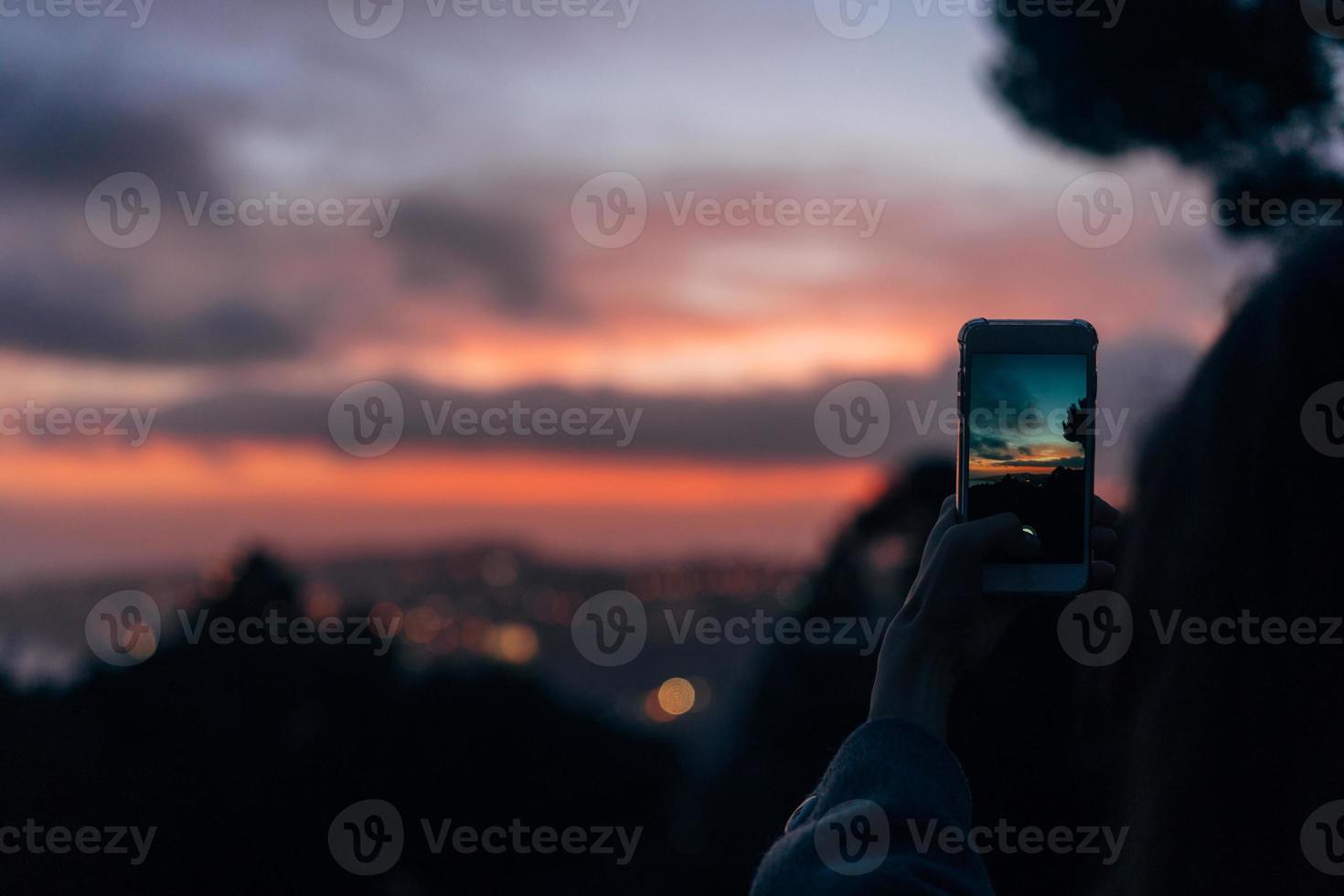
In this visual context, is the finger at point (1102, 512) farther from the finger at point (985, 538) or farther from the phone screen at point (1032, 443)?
the finger at point (985, 538)

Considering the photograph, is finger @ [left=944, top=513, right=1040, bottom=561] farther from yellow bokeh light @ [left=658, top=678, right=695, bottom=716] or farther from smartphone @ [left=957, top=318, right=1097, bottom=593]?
yellow bokeh light @ [left=658, top=678, right=695, bottom=716]

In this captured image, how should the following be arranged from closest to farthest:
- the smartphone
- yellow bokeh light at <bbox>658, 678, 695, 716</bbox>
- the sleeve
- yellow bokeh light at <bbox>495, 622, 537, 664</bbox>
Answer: the sleeve, the smartphone, yellow bokeh light at <bbox>658, 678, 695, 716</bbox>, yellow bokeh light at <bbox>495, 622, 537, 664</bbox>

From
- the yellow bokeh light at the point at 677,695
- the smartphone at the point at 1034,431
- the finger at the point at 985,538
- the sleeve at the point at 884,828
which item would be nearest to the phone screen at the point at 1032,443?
the smartphone at the point at 1034,431

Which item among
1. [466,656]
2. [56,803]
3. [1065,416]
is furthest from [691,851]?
[1065,416]

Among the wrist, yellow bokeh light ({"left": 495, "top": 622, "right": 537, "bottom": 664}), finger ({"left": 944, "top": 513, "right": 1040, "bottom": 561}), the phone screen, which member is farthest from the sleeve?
yellow bokeh light ({"left": 495, "top": 622, "right": 537, "bottom": 664})

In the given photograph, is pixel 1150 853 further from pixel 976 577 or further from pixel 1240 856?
pixel 976 577

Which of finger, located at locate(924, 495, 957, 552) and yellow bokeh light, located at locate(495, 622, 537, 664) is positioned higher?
finger, located at locate(924, 495, 957, 552)
